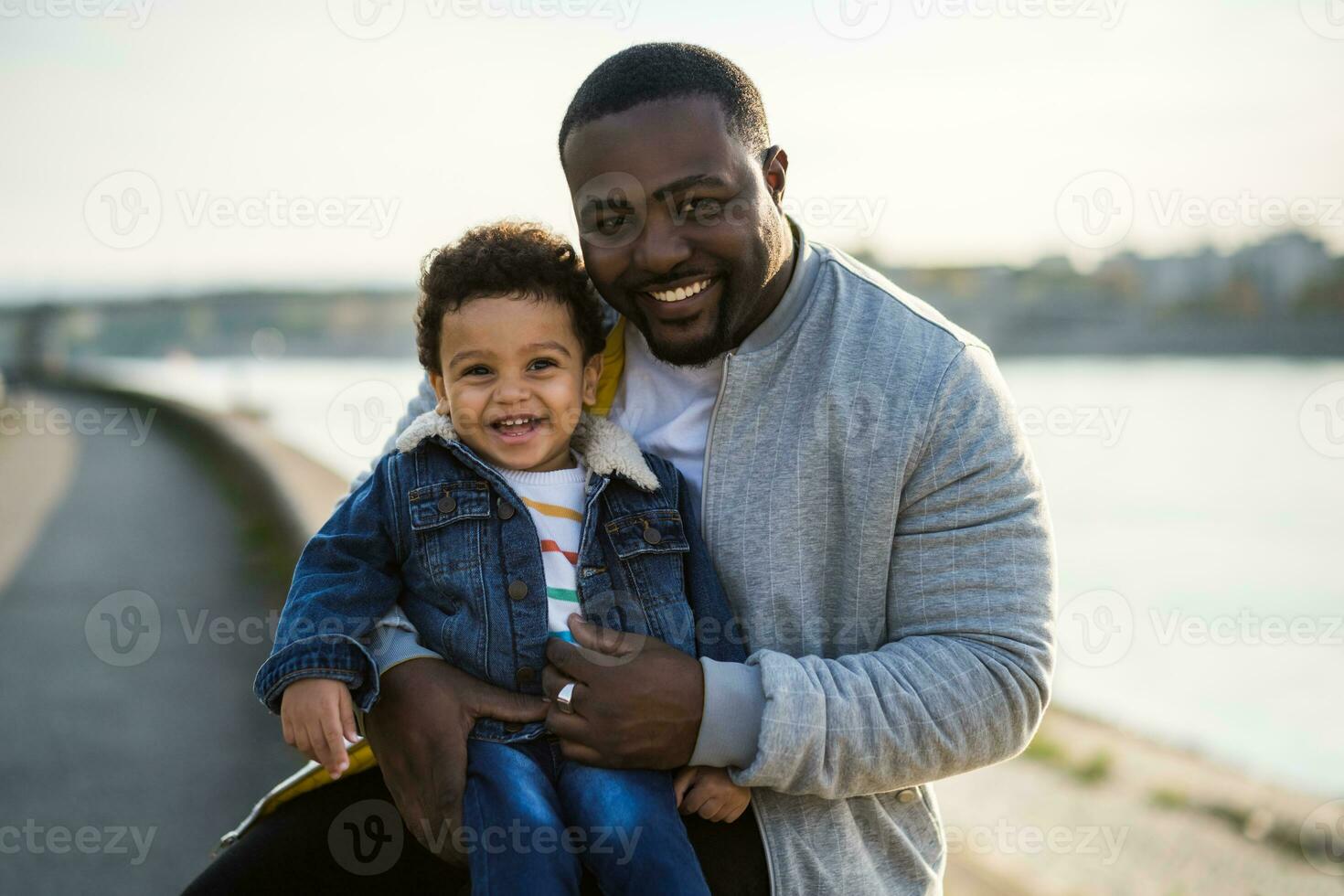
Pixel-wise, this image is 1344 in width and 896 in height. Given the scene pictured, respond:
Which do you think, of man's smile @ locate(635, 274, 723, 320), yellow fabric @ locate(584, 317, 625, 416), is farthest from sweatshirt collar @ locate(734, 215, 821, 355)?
yellow fabric @ locate(584, 317, 625, 416)

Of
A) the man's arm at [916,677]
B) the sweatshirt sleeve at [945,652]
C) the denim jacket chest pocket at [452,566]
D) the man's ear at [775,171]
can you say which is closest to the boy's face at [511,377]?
the denim jacket chest pocket at [452,566]

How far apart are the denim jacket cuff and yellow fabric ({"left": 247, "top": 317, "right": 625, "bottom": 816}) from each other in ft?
1.06

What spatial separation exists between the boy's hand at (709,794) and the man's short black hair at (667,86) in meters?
1.23

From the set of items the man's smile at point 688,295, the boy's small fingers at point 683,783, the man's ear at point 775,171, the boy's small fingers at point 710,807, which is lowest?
the boy's small fingers at point 710,807

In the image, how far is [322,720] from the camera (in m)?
1.94

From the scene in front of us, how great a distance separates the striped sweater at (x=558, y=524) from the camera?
7.07 feet

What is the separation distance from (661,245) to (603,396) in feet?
1.30

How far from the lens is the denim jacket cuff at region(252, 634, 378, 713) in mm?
1950

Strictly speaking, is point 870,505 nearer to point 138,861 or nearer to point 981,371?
point 981,371

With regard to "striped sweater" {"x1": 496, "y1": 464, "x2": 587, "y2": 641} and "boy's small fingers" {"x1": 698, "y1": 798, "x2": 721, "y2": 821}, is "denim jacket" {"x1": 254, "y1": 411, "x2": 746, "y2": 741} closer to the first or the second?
"striped sweater" {"x1": 496, "y1": 464, "x2": 587, "y2": 641}

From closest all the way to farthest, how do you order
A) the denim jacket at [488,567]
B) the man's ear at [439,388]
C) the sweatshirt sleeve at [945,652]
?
the sweatshirt sleeve at [945,652]
the denim jacket at [488,567]
the man's ear at [439,388]

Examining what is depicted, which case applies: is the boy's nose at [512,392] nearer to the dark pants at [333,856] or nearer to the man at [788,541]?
the man at [788,541]

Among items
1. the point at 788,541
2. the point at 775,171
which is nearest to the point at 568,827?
the point at 788,541

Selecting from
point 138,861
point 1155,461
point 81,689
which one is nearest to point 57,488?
point 81,689
